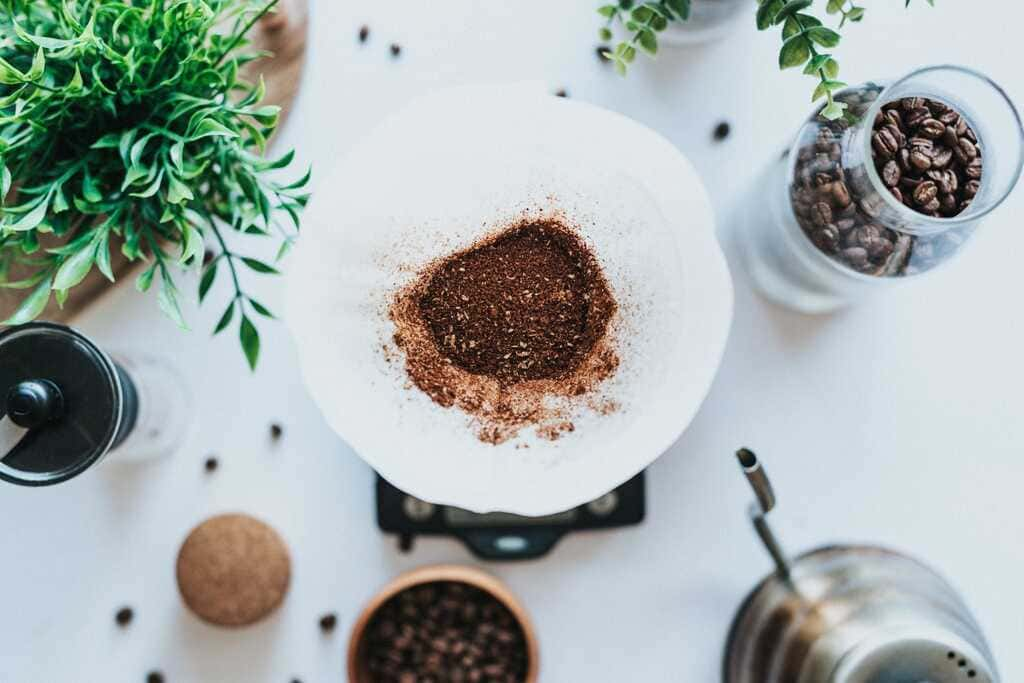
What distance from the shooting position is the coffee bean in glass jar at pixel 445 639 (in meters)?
0.94

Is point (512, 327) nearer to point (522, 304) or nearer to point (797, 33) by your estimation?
point (522, 304)

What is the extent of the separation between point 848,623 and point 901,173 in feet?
1.28

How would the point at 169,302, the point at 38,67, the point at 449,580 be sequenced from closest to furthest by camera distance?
the point at 38,67 < the point at 169,302 < the point at 449,580

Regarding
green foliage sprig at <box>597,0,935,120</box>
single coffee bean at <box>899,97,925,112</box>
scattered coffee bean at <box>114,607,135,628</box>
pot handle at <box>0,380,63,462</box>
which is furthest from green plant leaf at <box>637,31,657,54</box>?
scattered coffee bean at <box>114,607,135,628</box>

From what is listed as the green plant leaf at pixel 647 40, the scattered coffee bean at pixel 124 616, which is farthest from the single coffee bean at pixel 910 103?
the scattered coffee bean at pixel 124 616

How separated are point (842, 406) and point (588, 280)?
14.1 inches

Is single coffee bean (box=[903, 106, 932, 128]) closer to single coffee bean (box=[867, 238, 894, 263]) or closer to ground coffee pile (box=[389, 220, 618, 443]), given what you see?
single coffee bean (box=[867, 238, 894, 263])

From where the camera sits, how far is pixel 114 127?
745 millimetres

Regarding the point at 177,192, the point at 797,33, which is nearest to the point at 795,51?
the point at 797,33

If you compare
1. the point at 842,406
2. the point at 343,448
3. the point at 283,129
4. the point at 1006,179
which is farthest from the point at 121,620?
the point at 1006,179

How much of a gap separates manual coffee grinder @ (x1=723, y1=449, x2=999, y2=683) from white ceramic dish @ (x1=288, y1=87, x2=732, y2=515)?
A: 123 millimetres

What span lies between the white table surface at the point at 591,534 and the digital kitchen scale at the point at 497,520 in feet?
0.11

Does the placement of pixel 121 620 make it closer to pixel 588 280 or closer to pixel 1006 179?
pixel 588 280

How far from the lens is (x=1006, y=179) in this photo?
29.7 inches
